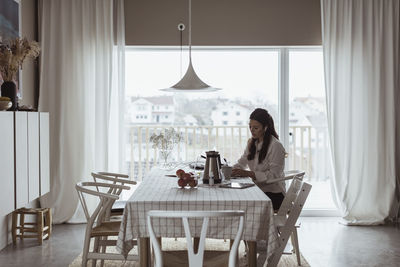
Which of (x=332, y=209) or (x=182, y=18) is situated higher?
(x=182, y=18)

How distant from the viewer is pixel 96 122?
5.04 meters

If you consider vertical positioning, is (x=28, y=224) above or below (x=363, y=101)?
below

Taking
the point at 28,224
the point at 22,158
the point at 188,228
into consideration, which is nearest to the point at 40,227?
the point at 28,224

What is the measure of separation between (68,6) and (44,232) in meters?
2.35

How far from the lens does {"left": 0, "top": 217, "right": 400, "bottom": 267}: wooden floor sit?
3.72 m

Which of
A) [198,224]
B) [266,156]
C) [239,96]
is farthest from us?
[239,96]

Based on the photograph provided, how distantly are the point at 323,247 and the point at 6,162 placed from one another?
2710 mm

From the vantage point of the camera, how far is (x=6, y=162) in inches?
134

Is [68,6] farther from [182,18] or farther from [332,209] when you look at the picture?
[332,209]

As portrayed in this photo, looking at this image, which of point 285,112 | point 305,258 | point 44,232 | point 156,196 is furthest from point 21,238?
point 285,112

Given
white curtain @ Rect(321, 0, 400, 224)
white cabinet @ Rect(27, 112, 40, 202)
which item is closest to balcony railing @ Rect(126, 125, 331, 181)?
white curtain @ Rect(321, 0, 400, 224)

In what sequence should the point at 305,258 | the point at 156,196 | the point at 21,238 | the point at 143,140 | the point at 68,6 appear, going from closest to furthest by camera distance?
the point at 156,196 → the point at 305,258 → the point at 21,238 → the point at 68,6 → the point at 143,140

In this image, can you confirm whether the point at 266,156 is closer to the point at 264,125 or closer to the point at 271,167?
the point at 271,167

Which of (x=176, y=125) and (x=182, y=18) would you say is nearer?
(x=182, y=18)
